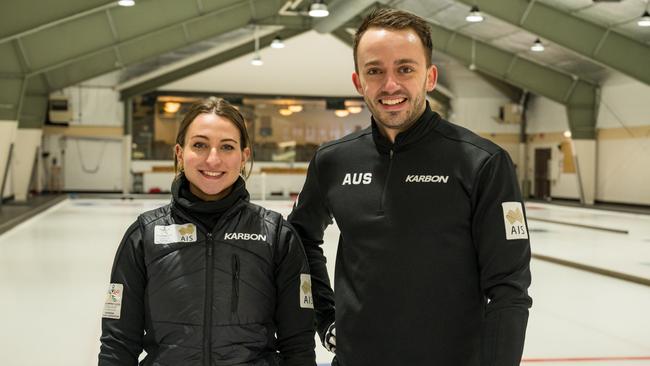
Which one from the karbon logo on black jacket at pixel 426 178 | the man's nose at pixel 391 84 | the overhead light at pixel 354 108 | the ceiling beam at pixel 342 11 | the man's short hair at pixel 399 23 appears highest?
the ceiling beam at pixel 342 11

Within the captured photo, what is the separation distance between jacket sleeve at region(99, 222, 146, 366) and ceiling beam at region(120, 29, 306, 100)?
25.1 meters

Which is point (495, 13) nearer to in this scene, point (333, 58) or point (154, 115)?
point (333, 58)

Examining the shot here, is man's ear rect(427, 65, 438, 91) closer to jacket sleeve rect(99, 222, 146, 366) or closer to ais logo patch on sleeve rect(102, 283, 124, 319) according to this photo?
jacket sleeve rect(99, 222, 146, 366)

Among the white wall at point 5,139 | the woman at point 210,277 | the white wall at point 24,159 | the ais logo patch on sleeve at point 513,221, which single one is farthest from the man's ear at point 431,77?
the white wall at point 24,159

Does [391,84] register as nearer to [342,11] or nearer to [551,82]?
[342,11]

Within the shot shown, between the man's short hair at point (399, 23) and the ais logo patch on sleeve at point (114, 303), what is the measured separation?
1131 mm

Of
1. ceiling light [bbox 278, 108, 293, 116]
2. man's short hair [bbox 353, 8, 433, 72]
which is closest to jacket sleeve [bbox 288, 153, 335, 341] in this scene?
man's short hair [bbox 353, 8, 433, 72]

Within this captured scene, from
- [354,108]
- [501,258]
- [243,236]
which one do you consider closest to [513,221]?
[501,258]

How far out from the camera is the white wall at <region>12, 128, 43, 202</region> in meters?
21.8

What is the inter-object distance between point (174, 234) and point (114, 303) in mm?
314

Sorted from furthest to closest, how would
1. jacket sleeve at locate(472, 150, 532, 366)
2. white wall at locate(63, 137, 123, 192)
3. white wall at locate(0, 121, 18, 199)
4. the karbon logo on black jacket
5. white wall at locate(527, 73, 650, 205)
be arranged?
white wall at locate(63, 137, 123, 192)
white wall at locate(527, 73, 650, 205)
white wall at locate(0, 121, 18, 199)
the karbon logo on black jacket
jacket sleeve at locate(472, 150, 532, 366)

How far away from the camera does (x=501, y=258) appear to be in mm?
2025

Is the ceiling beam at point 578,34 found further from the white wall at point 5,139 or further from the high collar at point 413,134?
the high collar at point 413,134

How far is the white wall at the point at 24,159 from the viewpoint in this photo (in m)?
21.8
